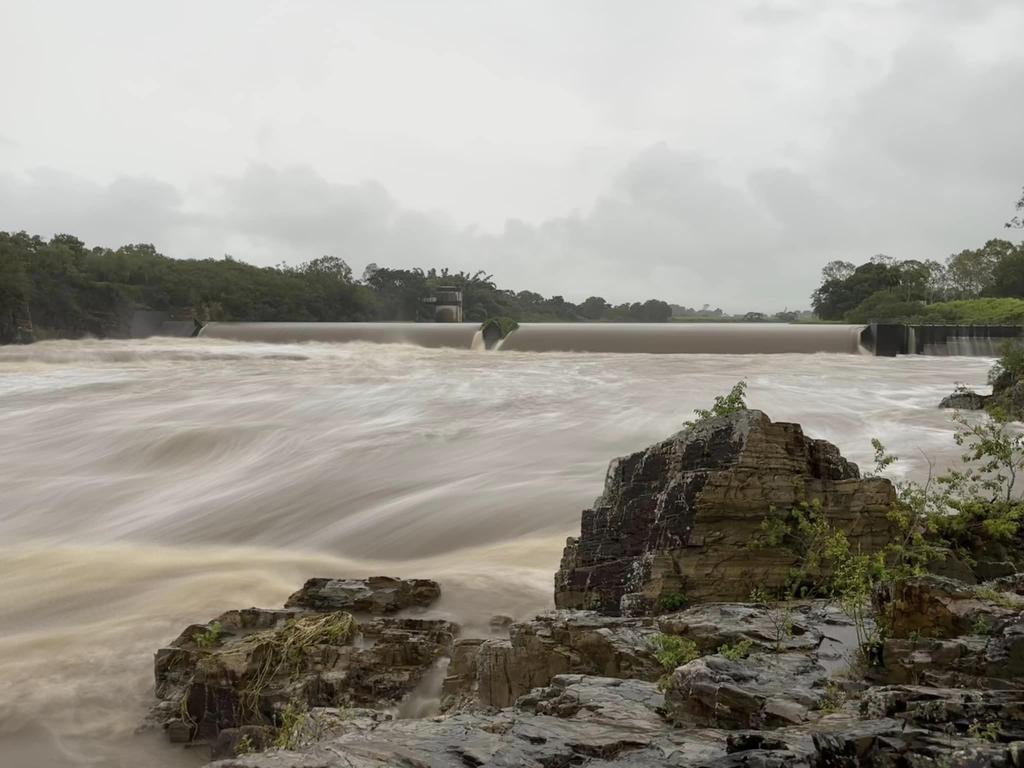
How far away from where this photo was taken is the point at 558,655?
4.77 meters

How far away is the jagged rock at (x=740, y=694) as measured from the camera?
133 inches

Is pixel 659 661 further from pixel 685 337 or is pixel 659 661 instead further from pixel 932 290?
pixel 932 290

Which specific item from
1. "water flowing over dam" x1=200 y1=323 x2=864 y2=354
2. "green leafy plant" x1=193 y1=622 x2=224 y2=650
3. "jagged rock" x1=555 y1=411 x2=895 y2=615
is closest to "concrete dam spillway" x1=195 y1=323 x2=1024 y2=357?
"water flowing over dam" x1=200 y1=323 x2=864 y2=354

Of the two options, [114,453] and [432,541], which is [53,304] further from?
[432,541]

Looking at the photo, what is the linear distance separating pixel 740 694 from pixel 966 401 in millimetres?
15971

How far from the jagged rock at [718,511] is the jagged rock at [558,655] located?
52 cm

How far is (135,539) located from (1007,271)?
61.5m

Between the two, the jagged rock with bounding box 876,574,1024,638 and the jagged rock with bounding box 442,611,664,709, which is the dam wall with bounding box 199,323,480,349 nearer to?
the jagged rock with bounding box 442,611,664,709

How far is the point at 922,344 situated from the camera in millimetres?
32031

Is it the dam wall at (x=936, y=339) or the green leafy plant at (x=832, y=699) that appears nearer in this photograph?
the green leafy plant at (x=832, y=699)

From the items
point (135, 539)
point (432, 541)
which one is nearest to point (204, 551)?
point (135, 539)

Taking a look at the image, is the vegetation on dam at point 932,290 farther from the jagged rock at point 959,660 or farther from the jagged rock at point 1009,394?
the jagged rock at point 959,660

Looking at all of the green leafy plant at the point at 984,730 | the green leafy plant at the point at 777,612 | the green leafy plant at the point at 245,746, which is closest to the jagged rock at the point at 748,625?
the green leafy plant at the point at 777,612

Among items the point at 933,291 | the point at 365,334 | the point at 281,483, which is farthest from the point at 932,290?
the point at 281,483
